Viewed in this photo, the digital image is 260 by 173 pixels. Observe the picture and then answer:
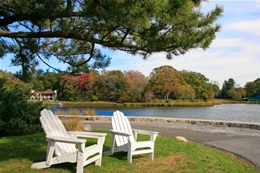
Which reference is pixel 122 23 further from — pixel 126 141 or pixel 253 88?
pixel 253 88

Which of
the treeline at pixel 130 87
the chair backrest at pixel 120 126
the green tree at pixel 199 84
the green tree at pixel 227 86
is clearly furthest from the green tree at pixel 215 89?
the chair backrest at pixel 120 126

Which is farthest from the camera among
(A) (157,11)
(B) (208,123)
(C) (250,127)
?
(B) (208,123)

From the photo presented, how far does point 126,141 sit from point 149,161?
0.62 meters

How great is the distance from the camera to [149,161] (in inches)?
165

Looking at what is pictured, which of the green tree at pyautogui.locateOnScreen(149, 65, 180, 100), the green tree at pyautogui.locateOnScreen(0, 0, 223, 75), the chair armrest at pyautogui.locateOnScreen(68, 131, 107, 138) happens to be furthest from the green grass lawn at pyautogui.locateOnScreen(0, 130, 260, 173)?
the green tree at pyautogui.locateOnScreen(149, 65, 180, 100)

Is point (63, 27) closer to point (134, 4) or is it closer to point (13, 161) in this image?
point (134, 4)

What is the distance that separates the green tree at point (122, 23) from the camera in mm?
2857

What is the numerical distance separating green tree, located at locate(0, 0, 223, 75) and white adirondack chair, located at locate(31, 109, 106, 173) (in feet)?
4.60

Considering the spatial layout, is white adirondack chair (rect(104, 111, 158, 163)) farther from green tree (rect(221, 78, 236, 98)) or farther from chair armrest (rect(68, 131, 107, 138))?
green tree (rect(221, 78, 236, 98))

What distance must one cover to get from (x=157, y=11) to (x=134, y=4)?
0.27m

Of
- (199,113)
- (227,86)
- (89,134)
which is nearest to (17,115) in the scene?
(89,134)

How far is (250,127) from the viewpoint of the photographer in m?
8.70

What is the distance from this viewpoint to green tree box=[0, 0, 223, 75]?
286 centimetres

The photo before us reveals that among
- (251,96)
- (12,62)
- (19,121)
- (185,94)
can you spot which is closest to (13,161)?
(12,62)
